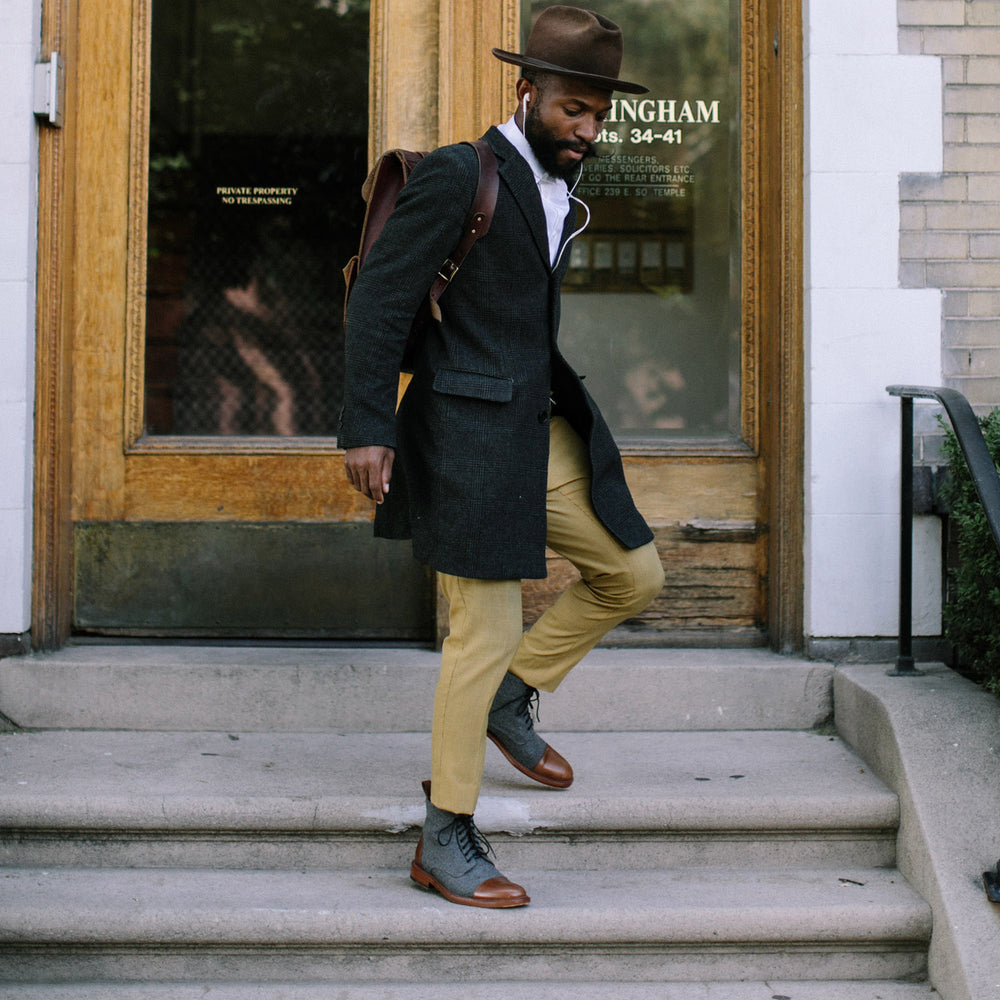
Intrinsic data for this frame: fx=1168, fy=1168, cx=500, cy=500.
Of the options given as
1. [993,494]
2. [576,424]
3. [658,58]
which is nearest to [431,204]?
[576,424]

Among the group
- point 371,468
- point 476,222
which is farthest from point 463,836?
point 476,222

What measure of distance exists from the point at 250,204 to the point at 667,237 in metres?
1.47

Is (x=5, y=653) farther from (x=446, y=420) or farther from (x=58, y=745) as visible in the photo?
(x=446, y=420)

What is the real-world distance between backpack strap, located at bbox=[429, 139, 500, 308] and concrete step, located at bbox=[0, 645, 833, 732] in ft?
4.85

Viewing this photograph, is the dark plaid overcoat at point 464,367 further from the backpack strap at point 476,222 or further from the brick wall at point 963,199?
the brick wall at point 963,199

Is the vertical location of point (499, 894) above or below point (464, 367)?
below

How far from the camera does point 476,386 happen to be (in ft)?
8.51

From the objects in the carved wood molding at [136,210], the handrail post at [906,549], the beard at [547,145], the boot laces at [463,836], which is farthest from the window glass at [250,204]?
the handrail post at [906,549]

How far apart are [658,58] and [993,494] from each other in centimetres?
213

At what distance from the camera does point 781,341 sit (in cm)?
385

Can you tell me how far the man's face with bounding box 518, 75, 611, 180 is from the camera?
2.61 m

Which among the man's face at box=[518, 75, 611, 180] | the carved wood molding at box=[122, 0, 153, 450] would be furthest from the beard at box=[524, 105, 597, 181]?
the carved wood molding at box=[122, 0, 153, 450]

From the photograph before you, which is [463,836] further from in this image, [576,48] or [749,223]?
[749,223]

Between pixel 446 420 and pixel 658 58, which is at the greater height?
pixel 658 58
